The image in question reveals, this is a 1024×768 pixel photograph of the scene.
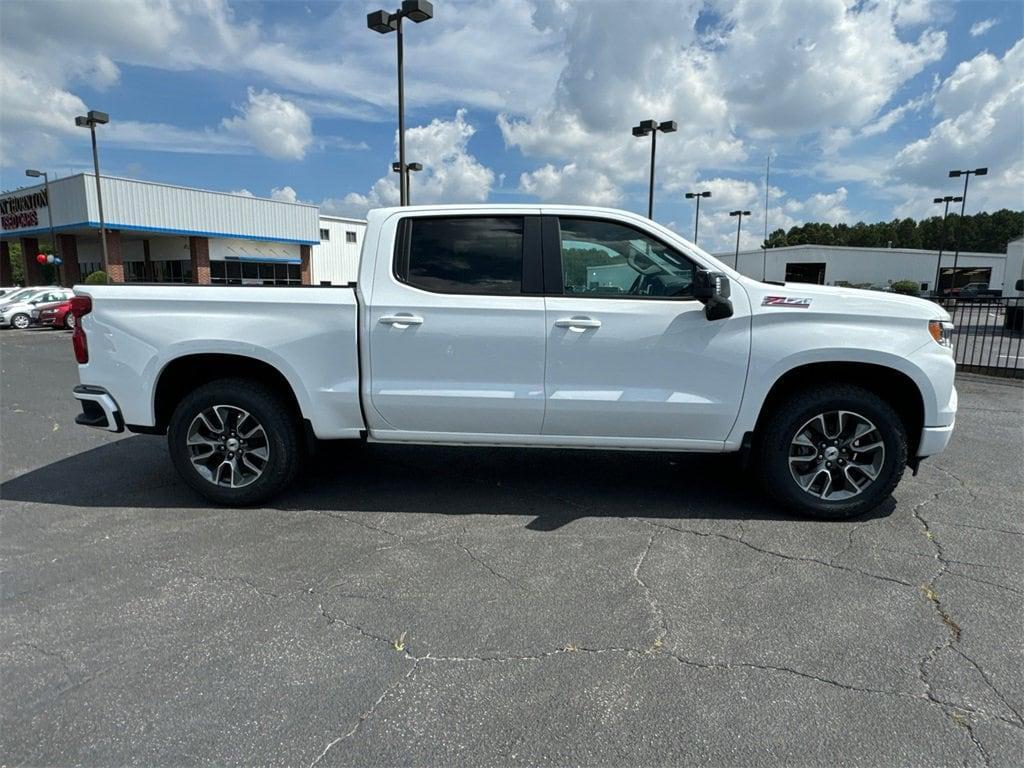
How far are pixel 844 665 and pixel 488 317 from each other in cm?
260

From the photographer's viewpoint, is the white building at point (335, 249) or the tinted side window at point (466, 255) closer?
the tinted side window at point (466, 255)

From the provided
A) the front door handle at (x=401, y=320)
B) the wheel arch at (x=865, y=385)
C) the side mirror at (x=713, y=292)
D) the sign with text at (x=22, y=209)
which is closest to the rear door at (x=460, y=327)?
the front door handle at (x=401, y=320)

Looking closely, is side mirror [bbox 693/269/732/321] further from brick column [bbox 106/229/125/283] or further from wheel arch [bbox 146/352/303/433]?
brick column [bbox 106/229/125/283]

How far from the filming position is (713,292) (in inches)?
144

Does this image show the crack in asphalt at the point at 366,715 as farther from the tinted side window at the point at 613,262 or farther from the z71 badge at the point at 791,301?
the z71 badge at the point at 791,301

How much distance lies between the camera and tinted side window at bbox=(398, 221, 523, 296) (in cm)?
404

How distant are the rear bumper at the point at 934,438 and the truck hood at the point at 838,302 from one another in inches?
27.7

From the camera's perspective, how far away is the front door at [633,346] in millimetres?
3893

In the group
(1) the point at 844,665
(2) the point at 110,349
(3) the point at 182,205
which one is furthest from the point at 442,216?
(3) the point at 182,205

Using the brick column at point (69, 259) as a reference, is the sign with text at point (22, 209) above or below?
above

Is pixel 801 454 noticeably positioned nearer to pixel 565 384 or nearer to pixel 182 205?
pixel 565 384

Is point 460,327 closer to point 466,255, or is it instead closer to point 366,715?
point 466,255

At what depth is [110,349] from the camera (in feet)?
13.6

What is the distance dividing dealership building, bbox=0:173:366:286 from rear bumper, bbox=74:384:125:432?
86.1 feet
